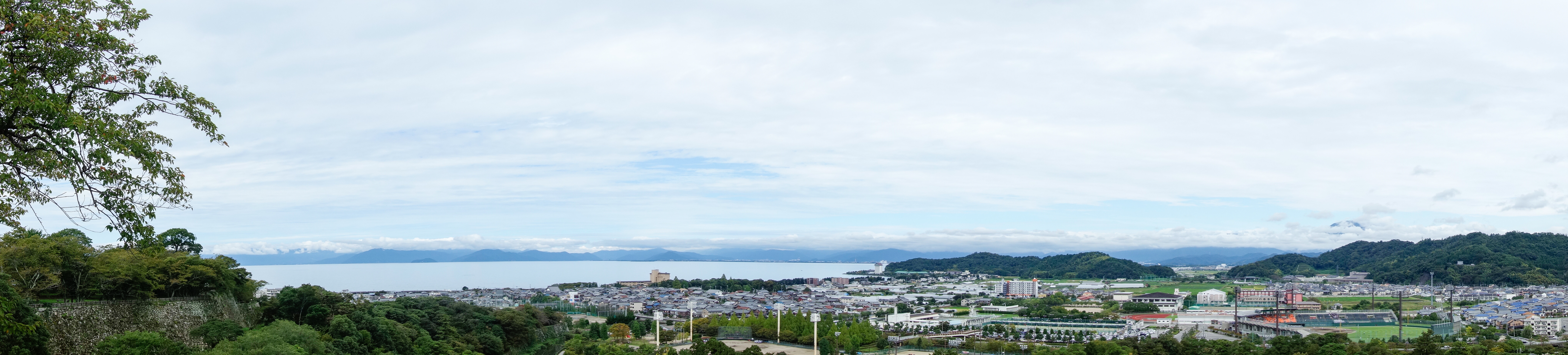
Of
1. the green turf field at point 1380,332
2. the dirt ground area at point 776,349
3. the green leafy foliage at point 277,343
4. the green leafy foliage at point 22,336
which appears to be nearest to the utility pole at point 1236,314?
the green turf field at point 1380,332

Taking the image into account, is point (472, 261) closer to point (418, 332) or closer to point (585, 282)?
point (585, 282)

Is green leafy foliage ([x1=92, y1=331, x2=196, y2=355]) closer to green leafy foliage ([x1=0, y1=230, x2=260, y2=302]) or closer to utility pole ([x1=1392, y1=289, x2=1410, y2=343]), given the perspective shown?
green leafy foliage ([x1=0, y1=230, x2=260, y2=302])

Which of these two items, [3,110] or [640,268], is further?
[640,268]

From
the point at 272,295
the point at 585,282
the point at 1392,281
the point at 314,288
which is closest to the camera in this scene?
the point at 314,288

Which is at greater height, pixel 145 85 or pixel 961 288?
pixel 145 85

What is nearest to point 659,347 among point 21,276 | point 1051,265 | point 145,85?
point 21,276

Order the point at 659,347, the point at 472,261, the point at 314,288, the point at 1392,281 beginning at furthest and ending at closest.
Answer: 1. the point at 472,261
2. the point at 1392,281
3. the point at 659,347
4. the point at 314,288
